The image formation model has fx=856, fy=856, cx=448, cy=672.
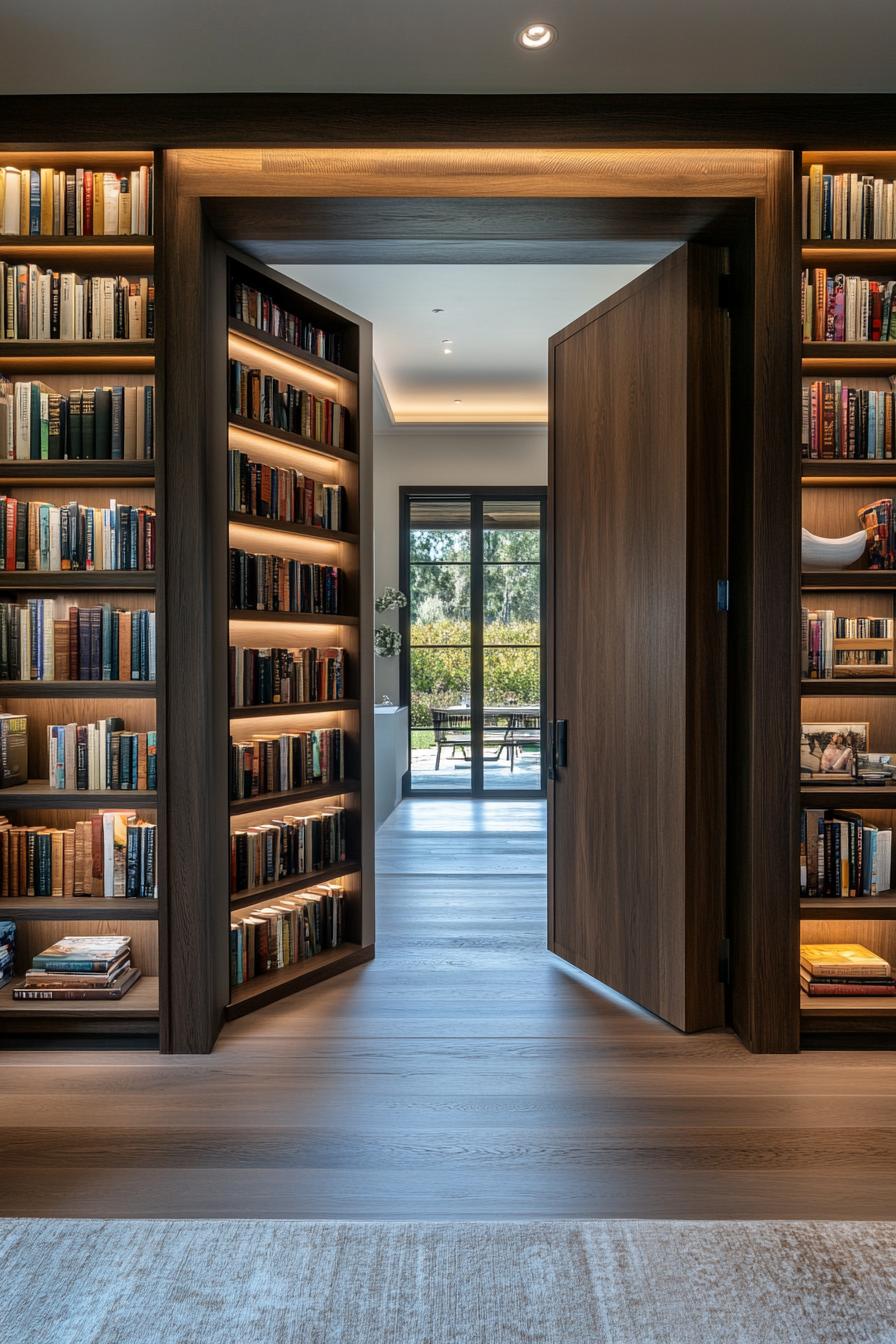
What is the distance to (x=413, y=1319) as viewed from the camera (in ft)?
5.52

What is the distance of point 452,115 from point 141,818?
2.61 m

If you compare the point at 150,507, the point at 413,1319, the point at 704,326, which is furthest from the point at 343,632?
the point at 413,1319

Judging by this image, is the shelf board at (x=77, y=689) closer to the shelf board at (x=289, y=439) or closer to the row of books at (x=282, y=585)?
the row of books at (x=282, y=585)

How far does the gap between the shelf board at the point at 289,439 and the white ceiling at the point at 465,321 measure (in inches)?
74.4

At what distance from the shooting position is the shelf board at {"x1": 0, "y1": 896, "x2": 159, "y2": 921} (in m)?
2.88

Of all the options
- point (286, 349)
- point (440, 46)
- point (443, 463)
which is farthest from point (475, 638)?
point (440, 46)

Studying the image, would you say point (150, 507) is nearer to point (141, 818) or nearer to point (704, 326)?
point (141, 818)

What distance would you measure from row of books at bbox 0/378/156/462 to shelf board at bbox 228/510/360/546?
379mm

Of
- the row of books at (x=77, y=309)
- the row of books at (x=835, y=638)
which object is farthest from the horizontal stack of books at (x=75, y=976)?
the row of books at (x=835, y=638)

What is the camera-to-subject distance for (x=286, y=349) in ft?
11.1

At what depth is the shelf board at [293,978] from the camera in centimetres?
311

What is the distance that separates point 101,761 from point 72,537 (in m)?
0.78

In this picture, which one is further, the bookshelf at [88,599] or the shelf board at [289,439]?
the shelf board at [289,439]

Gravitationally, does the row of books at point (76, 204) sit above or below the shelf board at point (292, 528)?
above
